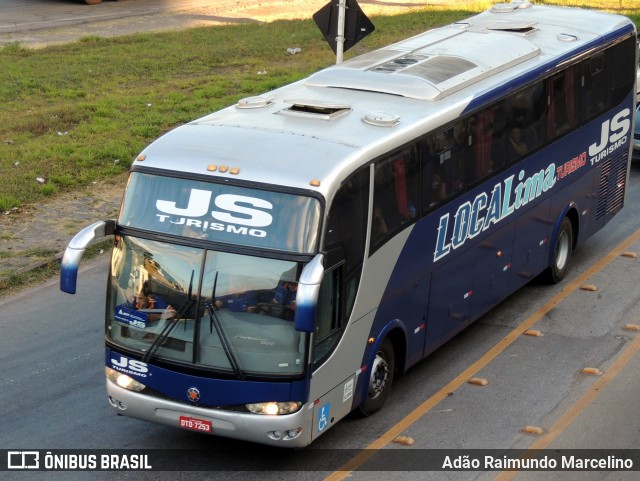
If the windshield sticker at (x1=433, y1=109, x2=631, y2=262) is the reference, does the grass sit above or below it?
below

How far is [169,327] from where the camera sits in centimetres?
879

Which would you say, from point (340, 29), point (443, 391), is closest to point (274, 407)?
point (443, 391)

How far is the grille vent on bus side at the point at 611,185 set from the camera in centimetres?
1498

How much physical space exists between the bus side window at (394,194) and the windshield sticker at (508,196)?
735mm

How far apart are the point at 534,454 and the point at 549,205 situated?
4.57 meters

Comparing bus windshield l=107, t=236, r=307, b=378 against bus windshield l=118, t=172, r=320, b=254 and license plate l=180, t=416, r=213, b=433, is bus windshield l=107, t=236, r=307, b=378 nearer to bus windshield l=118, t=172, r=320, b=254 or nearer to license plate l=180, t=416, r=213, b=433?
bus windshield l=118, t=172, r=320, b=254

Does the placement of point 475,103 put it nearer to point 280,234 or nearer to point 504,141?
point 504,141

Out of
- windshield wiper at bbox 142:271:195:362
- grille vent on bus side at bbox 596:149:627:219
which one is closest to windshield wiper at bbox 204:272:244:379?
windshield wiper at bbox 142:271:195:362

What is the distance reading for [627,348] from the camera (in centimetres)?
1208

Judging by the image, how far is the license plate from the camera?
29.1 feet

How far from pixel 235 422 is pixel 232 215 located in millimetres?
1701

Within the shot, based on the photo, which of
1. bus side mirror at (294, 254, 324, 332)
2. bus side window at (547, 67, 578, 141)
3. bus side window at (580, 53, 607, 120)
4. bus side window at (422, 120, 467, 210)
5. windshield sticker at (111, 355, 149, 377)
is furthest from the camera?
bus side window at (580, 53, 607, 120)

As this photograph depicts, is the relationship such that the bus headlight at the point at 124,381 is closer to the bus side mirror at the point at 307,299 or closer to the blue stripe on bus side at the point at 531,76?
the bus side mirror at the point at 307,299

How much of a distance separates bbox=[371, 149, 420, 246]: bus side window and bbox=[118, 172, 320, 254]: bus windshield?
1.11 m
